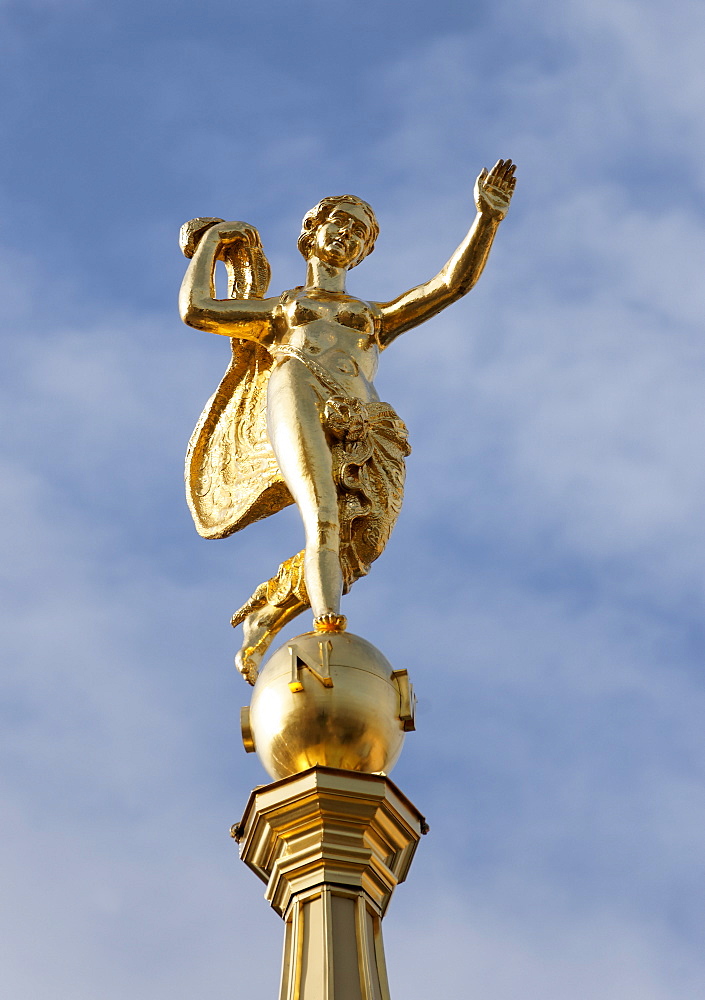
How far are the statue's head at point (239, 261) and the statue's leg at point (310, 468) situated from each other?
103cm

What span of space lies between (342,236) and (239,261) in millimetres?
760

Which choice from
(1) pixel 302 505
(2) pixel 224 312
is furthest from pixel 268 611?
(2) pixel 224 312

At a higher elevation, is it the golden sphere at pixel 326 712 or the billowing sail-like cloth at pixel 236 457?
the billowing sail-like cloth at pixel 236 457

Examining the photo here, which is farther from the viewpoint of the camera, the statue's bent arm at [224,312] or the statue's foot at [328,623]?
the statue's bent arm at [224,312]

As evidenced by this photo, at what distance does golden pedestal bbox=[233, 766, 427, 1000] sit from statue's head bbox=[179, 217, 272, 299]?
3.79 m

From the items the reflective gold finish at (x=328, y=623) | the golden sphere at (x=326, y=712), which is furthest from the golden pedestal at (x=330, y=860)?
the reflective gold finish at (x=328, y=623)

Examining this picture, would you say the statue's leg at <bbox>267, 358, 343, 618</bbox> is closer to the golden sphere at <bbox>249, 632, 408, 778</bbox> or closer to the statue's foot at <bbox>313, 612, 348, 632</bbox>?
the statue's foot at <bbox>313, 612, 348, 632</bbox>

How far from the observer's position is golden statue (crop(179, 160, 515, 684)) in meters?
11.0

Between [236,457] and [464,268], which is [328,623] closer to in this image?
[236,457]

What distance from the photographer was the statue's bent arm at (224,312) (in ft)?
39.2

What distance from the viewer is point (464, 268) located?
38.2 feet

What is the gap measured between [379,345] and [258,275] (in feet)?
3.60

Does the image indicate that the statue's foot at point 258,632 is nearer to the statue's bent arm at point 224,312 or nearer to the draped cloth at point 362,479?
the draped cloth at point 362,479

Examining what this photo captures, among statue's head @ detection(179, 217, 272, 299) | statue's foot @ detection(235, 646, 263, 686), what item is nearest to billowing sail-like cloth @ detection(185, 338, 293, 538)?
statue's head @ detection(179, 217, 272, 299)
